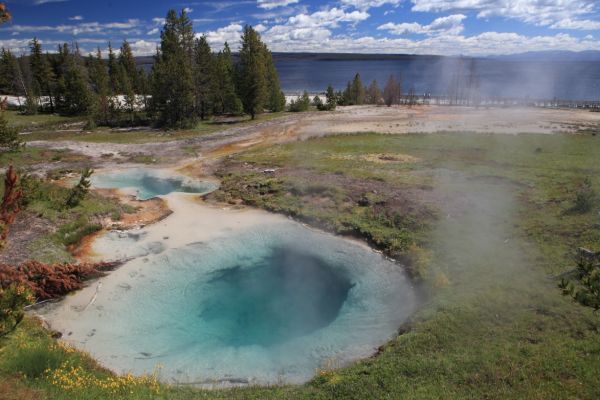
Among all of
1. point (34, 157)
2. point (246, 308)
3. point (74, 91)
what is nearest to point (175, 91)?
point (34, 157)

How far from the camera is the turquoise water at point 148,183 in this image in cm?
2720

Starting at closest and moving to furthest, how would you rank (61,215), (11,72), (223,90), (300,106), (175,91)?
(61,215), (175,91), (223,90), (300,106), (11,72)

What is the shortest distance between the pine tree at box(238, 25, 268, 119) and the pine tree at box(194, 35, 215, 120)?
4.27 meters

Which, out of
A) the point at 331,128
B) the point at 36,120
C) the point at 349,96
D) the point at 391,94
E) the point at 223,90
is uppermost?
the point at 223,90

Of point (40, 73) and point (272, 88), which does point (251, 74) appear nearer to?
point (272, 88)

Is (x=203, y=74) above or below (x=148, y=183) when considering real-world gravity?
above

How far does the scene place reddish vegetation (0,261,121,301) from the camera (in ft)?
48.0

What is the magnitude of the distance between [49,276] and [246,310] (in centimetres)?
741

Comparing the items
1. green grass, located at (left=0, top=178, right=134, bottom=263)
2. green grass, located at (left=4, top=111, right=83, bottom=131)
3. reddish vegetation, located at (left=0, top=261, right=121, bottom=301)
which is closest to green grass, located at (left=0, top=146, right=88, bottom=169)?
green grass, located at (left=0, top=178, right=134, bottom=263)

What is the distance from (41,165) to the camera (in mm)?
31500

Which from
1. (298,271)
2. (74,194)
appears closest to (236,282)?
(298,271)

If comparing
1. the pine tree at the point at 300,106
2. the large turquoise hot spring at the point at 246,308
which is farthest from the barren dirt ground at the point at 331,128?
the large turquoise hot spring at the point at 246,308

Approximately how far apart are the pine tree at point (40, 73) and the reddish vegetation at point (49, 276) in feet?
199

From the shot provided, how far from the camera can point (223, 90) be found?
58.0 meters
